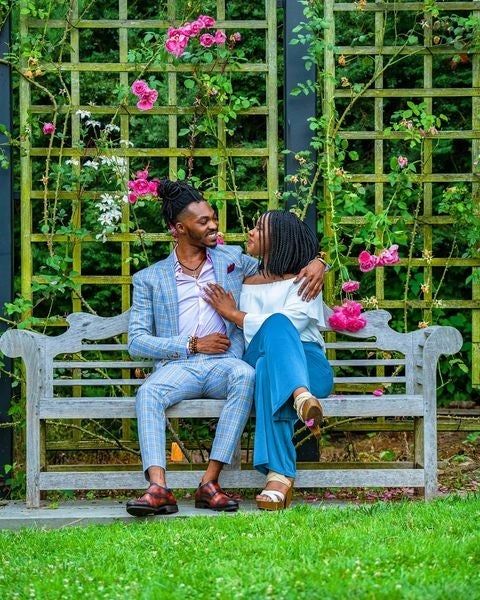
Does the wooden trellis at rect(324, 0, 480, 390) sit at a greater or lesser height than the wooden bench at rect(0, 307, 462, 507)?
greater

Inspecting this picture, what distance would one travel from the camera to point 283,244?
4711mm

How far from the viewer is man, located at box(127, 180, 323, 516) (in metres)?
4.27

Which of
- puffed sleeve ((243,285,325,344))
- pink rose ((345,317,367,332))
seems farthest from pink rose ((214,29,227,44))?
pink rose ((345,317,367,332))

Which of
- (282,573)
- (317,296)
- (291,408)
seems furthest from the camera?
(317,296)

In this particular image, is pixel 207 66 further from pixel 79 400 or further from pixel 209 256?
pixel 79 400

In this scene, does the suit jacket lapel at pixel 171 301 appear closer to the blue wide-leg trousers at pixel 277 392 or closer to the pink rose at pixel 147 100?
the blue wide-leg trousers at pixel 277 392

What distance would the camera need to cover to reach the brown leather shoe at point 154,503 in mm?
4082

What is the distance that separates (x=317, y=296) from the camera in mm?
4672

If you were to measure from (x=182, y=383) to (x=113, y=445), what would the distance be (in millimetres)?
799

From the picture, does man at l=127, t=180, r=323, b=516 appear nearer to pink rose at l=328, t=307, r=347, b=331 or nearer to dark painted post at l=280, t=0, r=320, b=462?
pink rose at l=328, t=307, r=347, b=331

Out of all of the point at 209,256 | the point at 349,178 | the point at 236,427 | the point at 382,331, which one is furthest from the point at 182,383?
the point at 349,178

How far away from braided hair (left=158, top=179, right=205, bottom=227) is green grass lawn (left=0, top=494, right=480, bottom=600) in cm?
140

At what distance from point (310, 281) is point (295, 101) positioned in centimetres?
104

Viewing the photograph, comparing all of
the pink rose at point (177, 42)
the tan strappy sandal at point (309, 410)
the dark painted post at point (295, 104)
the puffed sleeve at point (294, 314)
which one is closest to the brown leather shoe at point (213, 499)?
the tan strappy sandal at point (309, 410)
